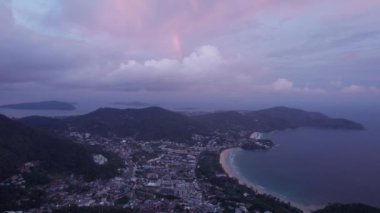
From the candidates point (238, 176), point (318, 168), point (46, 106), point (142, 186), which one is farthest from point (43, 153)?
point (46, 106)

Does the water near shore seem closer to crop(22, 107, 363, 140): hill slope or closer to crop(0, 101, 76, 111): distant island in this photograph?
crop(22, 107, 363, 140): hill slope

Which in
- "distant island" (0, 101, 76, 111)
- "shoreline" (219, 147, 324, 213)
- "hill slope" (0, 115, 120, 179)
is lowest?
"shoreline" (219, 147, 324, 213)

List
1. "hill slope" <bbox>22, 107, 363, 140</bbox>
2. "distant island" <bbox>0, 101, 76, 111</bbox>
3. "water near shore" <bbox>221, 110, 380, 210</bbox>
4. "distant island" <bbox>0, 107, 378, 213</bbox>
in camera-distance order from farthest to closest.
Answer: "distant island" <bbox>0, 101, 76, 111</bbox> → "hill slope" <bbox>22, 107, 363, 140</bbox> → "water near shore" <bbox>221, 110, 380, 210</bbox> → "distant island" <bbox>0, 107, 378, 213</bbox>

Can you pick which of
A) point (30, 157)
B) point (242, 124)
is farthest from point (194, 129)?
point (30, 157)

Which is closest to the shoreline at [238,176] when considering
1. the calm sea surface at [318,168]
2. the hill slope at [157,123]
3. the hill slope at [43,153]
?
the calm sea surface at [318,168]

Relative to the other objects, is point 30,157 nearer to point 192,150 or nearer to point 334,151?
point 192,150

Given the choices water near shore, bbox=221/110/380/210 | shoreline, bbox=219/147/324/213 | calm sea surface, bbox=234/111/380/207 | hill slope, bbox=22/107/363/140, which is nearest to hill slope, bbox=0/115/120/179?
shoreline, bbox=219/147/324/213

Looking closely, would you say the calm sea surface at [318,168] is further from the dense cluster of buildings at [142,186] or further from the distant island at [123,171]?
the dense cluster of buildings at [142,186]
